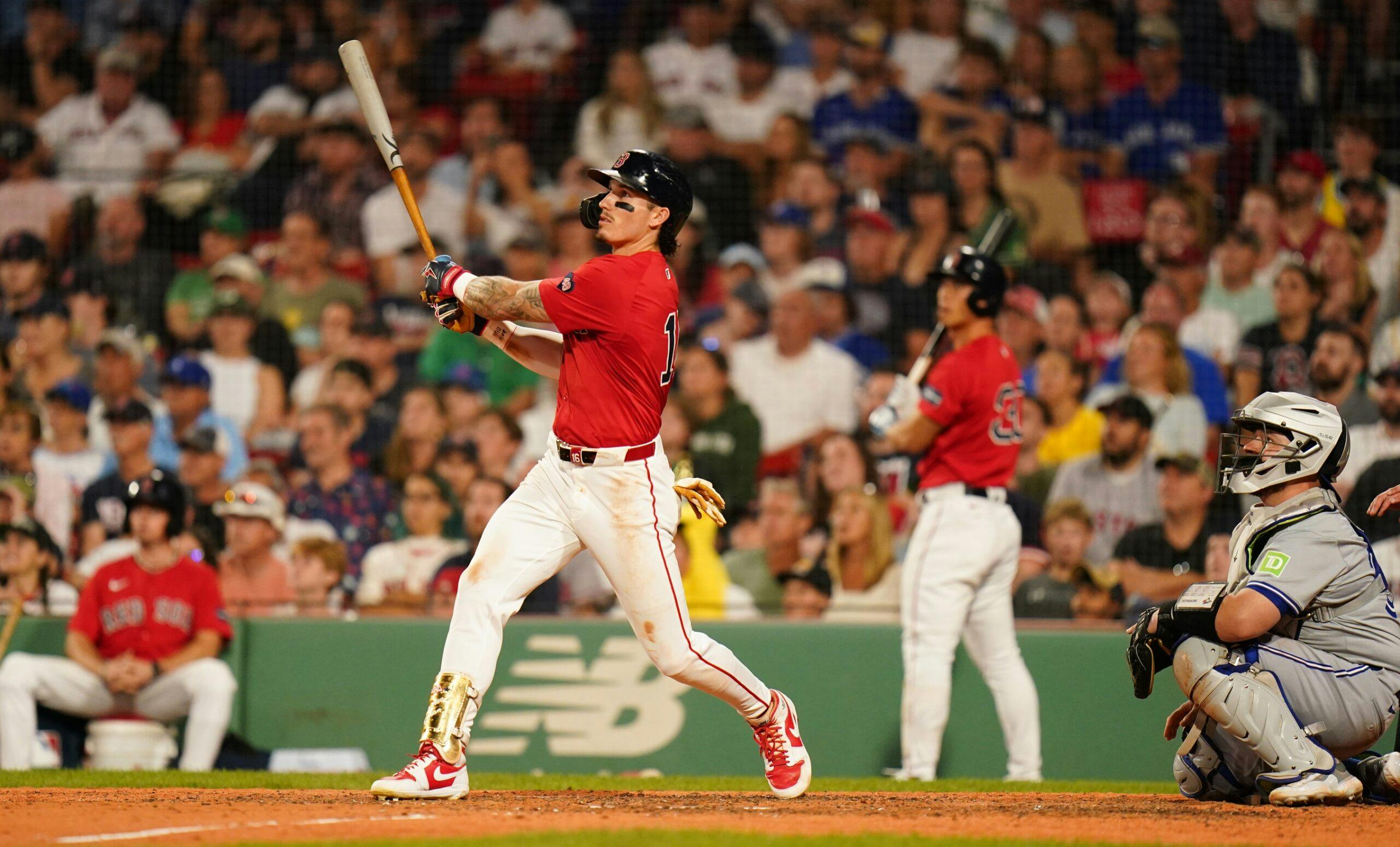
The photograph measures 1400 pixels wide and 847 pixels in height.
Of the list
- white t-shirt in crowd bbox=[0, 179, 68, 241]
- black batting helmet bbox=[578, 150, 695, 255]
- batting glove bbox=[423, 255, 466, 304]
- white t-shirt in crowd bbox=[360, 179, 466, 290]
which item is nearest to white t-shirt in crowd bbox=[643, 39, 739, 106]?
white t-shirt in crowd bbox=[360, 179, 466, 290]

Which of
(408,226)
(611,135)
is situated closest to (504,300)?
(408,226)

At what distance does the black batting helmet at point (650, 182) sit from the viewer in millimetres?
5117

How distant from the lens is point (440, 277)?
5.16m

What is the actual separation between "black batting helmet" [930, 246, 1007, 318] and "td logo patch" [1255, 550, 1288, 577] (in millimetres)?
2168

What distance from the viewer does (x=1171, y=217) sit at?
9805 millimetres

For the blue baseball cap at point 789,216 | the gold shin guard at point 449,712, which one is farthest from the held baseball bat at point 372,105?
the blue baseball cap at point 789,216

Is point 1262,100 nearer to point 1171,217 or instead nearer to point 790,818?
A: point 1171,217

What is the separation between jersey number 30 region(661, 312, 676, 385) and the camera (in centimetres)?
511

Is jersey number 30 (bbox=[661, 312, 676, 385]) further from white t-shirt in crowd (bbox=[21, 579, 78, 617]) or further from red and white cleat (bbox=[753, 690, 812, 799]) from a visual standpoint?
white t-shirt in crowd (bbox=[21, 579, 78, 617])

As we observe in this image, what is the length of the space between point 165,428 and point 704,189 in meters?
3.73

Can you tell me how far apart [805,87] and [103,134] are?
5124 millimetres

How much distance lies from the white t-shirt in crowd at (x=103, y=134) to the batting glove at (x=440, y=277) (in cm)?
717

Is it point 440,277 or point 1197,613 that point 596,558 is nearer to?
point 440,277

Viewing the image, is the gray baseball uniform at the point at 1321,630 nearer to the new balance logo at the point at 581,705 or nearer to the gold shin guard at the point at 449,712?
the gold shin guard at the point at 449,712
